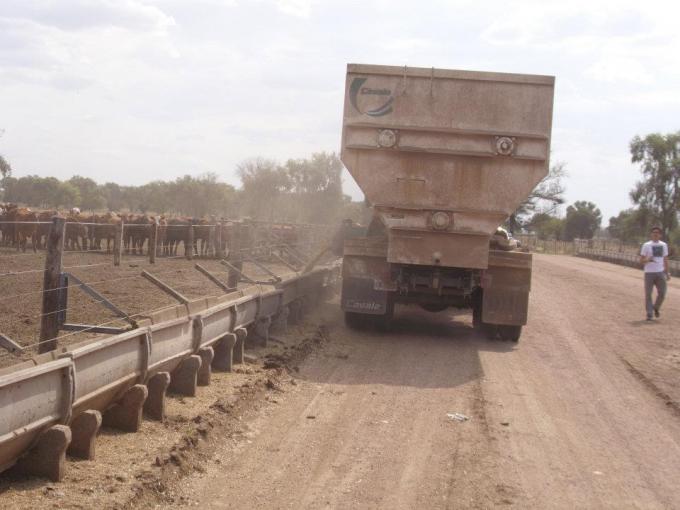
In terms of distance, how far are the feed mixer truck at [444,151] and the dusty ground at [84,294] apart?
3.30 m

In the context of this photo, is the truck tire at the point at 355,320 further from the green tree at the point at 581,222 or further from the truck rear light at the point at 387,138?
the green tree at the point at 581,222

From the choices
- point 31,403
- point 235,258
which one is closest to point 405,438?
point 31,403

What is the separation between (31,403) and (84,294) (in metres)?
9.83

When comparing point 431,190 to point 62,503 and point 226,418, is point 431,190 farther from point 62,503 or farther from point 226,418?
point 62,503

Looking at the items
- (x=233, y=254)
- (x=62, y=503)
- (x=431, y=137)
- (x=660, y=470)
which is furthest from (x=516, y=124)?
(x=62, y=503)

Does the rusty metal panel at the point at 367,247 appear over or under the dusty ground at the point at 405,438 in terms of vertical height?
over

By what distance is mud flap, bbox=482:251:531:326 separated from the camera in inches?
500

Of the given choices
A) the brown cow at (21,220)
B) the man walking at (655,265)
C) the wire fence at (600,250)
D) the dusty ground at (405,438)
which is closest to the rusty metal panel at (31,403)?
the dusty ground at (405,438)

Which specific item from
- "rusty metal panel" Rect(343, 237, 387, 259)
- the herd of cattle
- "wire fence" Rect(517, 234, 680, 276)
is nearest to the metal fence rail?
"rusty metal panel" Rect(343, 237, 387, 259)

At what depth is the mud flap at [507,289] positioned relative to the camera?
12695 mm

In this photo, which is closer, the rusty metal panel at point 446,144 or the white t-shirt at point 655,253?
the rusty metal panel at point 446,144

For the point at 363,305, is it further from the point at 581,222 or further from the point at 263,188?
the point at 581,222

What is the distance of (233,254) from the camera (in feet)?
41.1

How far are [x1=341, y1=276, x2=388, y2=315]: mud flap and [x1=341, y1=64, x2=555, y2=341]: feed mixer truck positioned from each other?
772 mm
